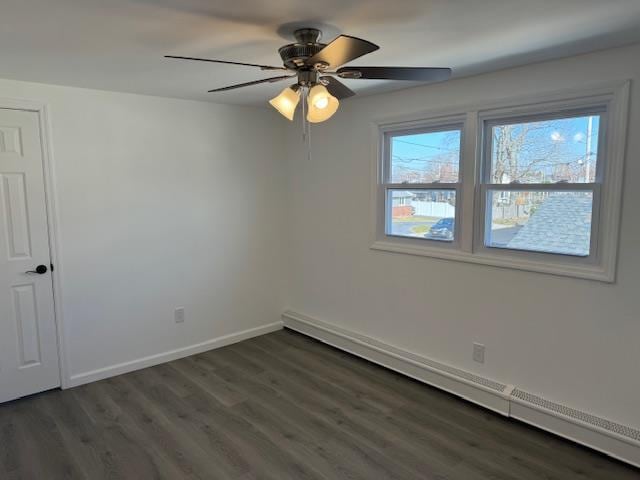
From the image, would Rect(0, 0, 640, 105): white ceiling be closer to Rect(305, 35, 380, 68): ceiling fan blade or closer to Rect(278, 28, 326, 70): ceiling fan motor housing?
Rect(278, 28, 326, 70): ceiling fan motor housing

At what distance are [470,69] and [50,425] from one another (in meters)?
3.66

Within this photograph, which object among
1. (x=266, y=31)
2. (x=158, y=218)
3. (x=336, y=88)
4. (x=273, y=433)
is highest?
(x=266, y=31)

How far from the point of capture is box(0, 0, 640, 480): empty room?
2.18 meters

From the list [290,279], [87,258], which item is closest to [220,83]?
[87,258]

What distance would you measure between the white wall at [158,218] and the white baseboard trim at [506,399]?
122 centimetres

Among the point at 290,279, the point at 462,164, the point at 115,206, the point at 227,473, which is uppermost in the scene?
the point at 462,164

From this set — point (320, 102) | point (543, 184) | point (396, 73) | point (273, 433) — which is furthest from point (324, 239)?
point (396, 73)

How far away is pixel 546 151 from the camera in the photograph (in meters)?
2.78

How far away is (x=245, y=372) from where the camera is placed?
3658mm

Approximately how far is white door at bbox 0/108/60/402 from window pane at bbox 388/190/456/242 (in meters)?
2.76

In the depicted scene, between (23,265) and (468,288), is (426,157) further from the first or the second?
(23,265)

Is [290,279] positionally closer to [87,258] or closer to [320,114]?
[87,258]

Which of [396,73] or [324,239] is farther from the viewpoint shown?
[324,239]

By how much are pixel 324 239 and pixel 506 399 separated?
2.12 m
